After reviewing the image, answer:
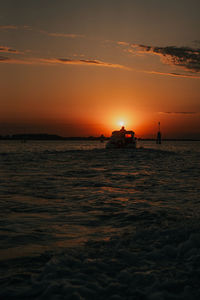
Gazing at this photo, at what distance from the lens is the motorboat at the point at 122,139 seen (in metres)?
69.1

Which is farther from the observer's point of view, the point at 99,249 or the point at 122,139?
the point at 122,139

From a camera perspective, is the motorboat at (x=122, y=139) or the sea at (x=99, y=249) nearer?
the sea at (x=99, y=249)

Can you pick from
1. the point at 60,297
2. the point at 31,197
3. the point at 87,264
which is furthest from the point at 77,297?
the point at 31,197

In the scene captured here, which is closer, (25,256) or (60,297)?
(60,297)

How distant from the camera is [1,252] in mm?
4605

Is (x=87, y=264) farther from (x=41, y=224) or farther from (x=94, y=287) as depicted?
(x=41, y=224)

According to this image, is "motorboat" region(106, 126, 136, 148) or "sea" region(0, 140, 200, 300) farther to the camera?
"motorboat" region(106, 126, 136, 148)

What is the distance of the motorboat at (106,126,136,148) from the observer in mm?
69125

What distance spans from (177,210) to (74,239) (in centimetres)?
362

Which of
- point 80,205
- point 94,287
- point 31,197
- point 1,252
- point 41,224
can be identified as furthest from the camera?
point 31,197

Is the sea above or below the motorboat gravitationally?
below

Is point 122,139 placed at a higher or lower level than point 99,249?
higher

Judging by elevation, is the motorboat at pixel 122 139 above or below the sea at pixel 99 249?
above

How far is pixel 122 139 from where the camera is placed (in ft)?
230
